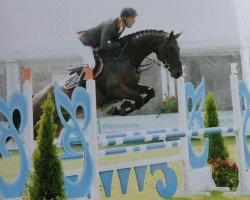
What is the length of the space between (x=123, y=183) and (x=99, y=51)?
97cm

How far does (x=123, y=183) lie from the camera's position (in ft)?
9.20

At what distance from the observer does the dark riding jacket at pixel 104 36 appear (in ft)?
11.0

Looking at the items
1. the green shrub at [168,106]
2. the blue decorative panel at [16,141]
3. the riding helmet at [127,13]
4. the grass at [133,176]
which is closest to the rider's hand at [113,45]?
the riding helmet at [127,13]

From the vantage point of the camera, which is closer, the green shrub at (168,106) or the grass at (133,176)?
the grass at (133,176)

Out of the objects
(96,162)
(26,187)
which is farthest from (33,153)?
(96,162)

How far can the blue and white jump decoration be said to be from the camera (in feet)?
7.47

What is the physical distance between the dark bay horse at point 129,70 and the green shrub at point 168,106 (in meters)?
2.57

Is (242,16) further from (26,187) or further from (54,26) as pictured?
(26,187)

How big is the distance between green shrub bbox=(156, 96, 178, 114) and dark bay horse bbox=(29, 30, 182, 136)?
2568 millimetres

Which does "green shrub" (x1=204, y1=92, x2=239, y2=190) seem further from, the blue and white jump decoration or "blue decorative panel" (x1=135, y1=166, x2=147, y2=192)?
"blue decorative panel" (x1=135, y1=166, x2=147, y2=192)

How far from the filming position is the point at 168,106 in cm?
609

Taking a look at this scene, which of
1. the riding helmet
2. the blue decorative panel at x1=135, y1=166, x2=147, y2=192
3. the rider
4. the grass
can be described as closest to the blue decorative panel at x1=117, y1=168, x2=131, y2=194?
the blue decorative panel at x1=135, y1=166, x2=147, y2=192

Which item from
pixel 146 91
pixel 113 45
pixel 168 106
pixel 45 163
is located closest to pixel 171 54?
pixel 146 91

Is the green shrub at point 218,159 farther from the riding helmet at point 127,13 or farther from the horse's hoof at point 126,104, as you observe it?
Answer: the riding helmet at point 127,13
